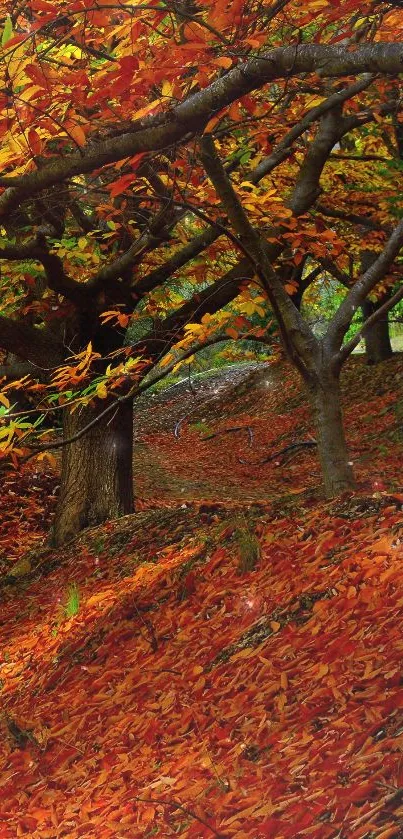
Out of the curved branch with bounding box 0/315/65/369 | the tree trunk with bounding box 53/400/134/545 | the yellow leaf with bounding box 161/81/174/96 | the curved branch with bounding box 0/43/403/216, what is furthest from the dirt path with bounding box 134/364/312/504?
the yellow leaf with bounding box 161/81/174/96

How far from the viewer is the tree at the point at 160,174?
12.3 feet

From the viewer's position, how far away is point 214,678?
13.9ft

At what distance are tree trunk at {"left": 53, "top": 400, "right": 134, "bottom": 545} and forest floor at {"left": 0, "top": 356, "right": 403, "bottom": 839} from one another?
53 cm

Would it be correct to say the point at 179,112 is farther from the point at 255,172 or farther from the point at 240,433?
the point at 240,433

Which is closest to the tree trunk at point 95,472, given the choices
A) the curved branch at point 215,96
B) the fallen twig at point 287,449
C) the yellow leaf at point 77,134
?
the curved branch at point 215,96

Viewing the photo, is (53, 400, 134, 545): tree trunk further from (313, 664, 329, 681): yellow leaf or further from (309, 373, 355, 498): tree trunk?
(313, 664, 329, 681): yellow leaf

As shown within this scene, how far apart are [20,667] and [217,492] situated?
6797 millimetres

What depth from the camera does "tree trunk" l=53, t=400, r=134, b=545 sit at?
841 cm

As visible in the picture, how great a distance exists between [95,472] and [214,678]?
4.41 metres

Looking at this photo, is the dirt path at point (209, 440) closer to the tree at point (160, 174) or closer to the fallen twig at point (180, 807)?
the tree at point (160, 174)

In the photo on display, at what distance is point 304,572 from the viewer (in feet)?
15.3

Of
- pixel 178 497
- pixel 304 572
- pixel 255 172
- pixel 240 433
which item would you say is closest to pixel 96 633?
pixel 304 572

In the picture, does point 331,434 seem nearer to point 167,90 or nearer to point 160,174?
point 167,90

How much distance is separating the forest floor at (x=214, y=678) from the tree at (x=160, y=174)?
3.05ft
